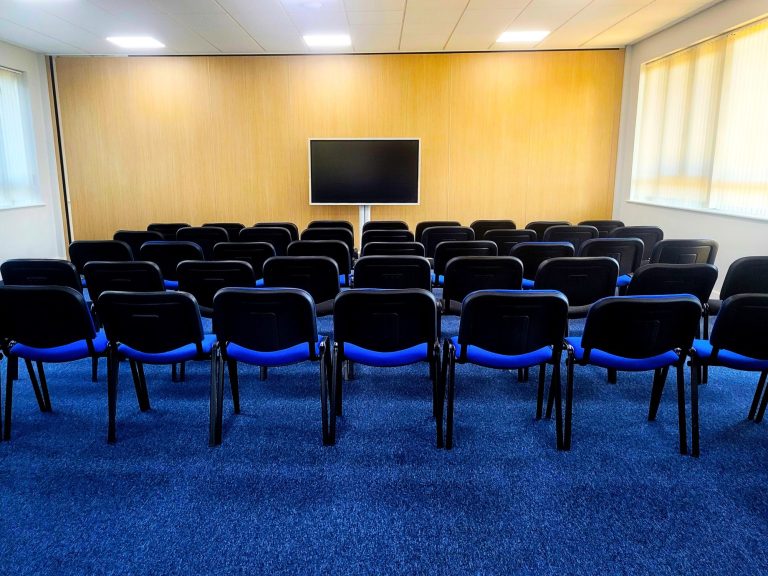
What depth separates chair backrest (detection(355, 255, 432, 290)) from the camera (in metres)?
3.95

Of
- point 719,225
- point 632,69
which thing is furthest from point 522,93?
point 719,225

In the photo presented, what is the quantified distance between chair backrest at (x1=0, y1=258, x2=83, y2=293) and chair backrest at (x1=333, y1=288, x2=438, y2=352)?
243cm

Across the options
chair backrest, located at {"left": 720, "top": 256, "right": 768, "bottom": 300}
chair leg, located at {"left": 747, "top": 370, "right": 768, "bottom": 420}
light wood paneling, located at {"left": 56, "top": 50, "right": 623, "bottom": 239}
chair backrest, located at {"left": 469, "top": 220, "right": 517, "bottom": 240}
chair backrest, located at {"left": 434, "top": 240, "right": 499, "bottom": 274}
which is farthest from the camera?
light wood paneling, located at {"left": 56, "top": 50, "right": 623, "bottom": 239}

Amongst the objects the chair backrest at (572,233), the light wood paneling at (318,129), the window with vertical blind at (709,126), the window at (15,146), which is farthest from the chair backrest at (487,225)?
the window at (15,146)

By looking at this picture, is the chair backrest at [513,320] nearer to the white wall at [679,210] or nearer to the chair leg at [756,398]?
the chair leg at [756,398]

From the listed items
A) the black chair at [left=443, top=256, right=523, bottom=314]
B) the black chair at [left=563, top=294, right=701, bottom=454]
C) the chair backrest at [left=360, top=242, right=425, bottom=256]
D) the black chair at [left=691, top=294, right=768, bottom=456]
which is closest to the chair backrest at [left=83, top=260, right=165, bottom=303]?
the chair backrest at [left=360, top=242, right=425, bottom=256]

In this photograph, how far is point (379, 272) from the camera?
13.1ft

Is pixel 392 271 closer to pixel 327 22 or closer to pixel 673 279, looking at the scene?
pixel 673 279

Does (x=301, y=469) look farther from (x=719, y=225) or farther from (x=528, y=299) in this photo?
(x=719, y=225)

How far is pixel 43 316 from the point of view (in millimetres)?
2951

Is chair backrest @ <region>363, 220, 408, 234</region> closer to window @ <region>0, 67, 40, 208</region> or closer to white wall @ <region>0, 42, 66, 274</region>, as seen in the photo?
white wall @ <region>0, 42, 66, 274</region>

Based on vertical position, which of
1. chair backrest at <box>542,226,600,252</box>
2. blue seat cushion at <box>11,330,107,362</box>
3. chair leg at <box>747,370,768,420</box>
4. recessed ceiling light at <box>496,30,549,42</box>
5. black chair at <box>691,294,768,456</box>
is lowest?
chair leg at <box>747,370,768,420</box>

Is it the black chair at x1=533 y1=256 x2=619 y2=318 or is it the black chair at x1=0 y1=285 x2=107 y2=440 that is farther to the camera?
the black chair at x1=533 y1=256 x2=619 y2=318

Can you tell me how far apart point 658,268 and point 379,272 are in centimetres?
198
